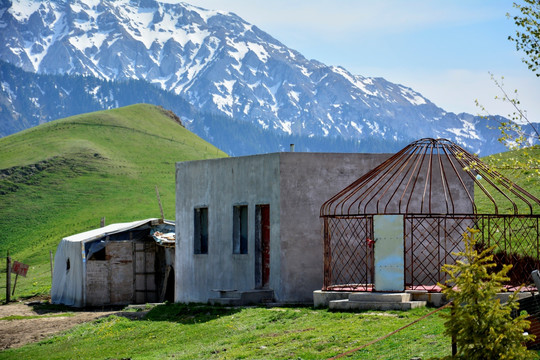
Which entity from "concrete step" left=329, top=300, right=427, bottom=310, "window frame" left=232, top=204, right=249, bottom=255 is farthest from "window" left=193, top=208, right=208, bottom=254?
"concrete step" left=329, top=300, right=427, bottom=310

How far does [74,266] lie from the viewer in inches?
1192

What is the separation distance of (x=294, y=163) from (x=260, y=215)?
176 centimetres

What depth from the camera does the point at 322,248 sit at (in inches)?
825

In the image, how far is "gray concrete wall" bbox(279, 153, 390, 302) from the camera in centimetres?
2075

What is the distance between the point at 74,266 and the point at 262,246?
10799 millimetres

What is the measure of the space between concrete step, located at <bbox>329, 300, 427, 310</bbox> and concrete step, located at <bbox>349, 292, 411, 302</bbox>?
0.48ft

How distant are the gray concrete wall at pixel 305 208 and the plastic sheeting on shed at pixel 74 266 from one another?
33.9ft

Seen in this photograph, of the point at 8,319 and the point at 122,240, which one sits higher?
the point at 122,240

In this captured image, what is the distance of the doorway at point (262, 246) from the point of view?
2178cm

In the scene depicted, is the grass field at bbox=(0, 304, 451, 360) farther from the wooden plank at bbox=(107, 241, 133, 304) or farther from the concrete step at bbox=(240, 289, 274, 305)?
the wooden plank at bbox=(107, 241, 133, 304)

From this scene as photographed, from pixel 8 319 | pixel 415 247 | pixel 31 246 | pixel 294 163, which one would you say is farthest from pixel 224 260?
pixel 31 246

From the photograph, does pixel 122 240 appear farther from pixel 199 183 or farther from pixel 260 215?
pixel 260 215

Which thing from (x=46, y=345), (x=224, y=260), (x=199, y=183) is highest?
(x=199, y=183)

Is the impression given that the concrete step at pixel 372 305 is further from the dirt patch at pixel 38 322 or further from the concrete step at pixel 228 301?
the dirt patch at pixel 38 322
